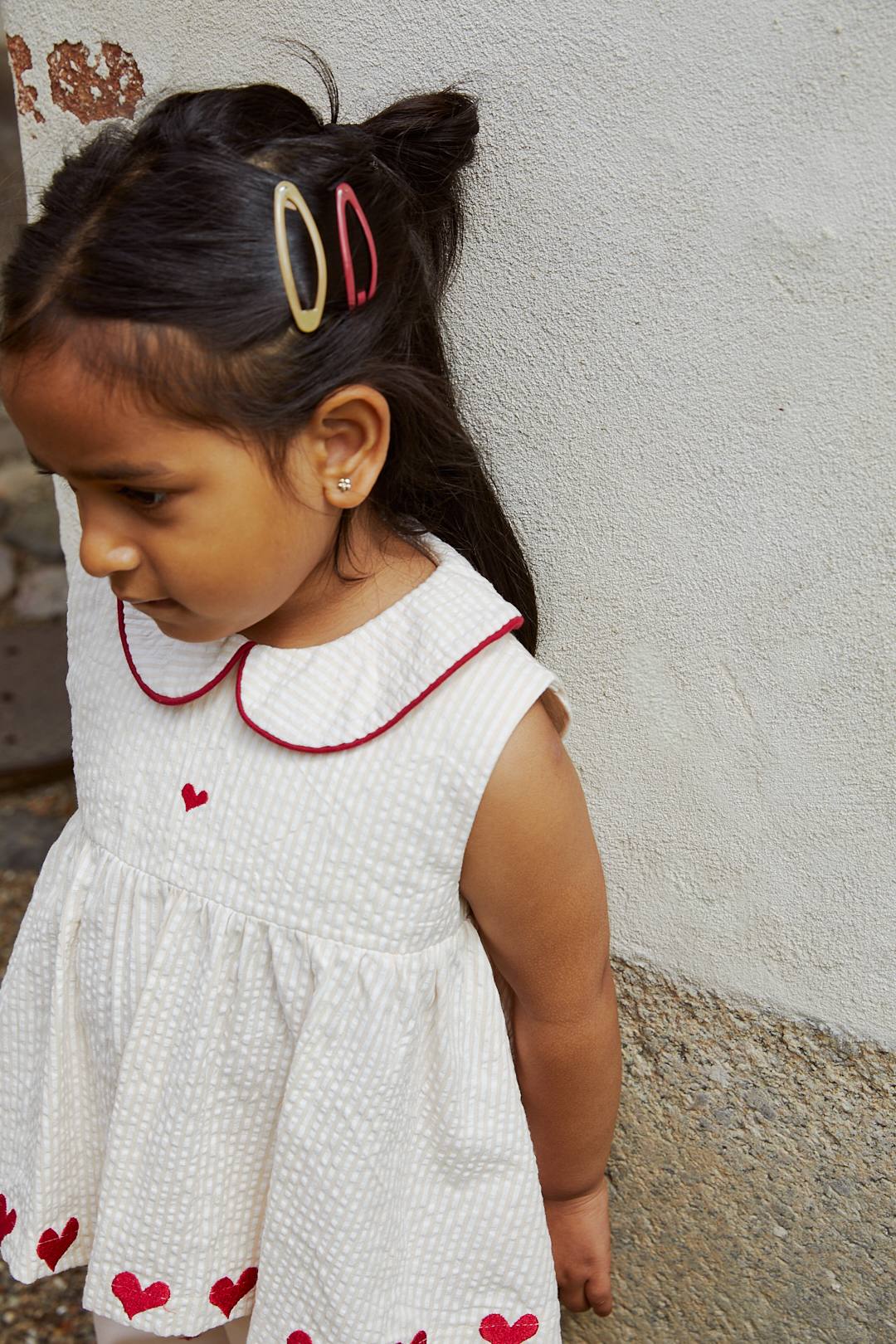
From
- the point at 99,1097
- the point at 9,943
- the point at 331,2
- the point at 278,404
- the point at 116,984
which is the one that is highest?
the point at 331,2

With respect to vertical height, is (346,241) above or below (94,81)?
above

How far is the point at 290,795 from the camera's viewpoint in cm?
102

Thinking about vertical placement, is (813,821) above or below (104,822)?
above

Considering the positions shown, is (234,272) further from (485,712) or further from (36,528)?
(36,528)

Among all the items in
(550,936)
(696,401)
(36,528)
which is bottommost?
(36,528)

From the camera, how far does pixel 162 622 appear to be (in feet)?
3.24

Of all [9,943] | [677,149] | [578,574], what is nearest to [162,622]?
[578,574]

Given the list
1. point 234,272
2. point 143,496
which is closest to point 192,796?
point 143,496

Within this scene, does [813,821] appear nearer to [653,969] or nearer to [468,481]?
[653,969]

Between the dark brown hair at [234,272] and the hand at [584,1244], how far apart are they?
0.77 m

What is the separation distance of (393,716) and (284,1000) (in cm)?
28

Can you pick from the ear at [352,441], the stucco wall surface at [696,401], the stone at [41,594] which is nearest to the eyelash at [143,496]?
the ear at [352,441]

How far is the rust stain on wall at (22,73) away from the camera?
1413 mm

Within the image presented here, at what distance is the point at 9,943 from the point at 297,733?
1.68 m
